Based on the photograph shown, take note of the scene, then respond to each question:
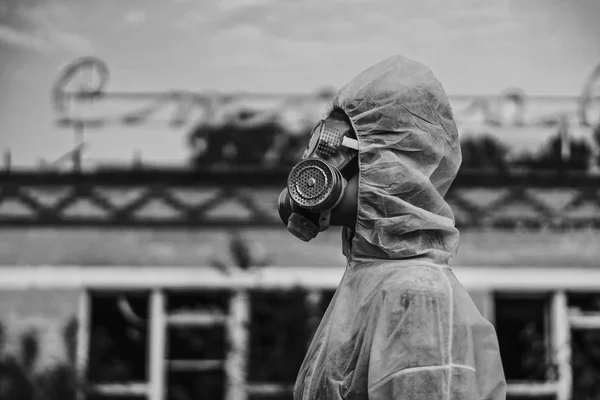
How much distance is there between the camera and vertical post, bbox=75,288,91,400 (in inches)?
455

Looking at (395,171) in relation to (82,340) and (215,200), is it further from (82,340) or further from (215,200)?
(82,340)

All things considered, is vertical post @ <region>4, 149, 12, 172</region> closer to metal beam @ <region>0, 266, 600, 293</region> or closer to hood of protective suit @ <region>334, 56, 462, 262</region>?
metal beam @ <region>0, 266, 600, 293</region>

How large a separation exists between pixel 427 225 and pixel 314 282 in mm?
9290

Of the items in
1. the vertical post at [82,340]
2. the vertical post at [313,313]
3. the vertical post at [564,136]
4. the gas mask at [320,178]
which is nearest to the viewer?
the gas mask at [320,178]

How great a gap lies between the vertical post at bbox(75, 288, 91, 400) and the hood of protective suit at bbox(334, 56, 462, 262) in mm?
9372

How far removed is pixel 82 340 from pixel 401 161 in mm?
9706

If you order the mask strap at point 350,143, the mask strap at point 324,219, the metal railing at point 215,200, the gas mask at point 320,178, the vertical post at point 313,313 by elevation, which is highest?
the mask strap at point 350,143

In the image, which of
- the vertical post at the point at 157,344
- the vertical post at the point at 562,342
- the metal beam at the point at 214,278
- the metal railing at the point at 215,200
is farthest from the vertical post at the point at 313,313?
the vertical post at the point at 562,342

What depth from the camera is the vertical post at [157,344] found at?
1191 centimetres

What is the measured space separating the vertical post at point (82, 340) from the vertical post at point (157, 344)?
0.73 meters

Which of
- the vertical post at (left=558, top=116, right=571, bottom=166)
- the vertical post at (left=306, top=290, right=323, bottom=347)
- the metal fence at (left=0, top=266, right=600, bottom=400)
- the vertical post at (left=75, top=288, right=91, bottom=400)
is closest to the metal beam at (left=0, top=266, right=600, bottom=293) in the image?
the metal fence at (left=0, top=266, right=600, bottom=400)

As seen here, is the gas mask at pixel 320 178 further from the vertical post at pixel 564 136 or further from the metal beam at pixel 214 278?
the vertical post at pixel 564 136

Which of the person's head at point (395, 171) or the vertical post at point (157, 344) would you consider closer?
the person's head at point (395, 171)

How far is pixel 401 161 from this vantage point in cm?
262
